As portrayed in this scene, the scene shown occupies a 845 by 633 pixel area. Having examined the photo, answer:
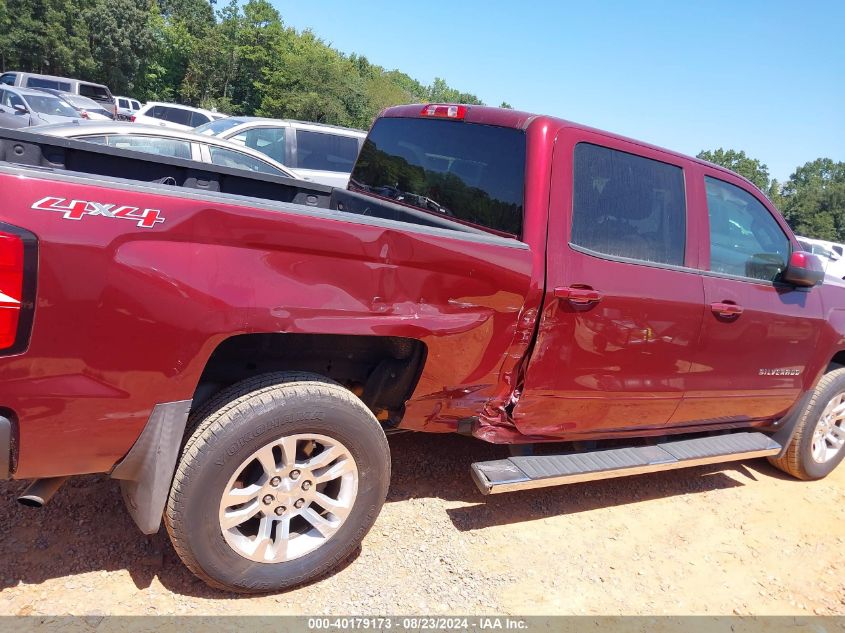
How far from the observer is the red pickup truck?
1945mm

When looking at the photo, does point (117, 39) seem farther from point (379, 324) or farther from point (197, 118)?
point (379, 324)

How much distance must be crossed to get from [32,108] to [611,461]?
642 inches

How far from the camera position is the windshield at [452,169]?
117 inches

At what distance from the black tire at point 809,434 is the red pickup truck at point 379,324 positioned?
21mm

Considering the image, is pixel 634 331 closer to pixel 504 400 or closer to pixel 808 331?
pixel 504 400

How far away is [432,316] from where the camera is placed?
2566mm

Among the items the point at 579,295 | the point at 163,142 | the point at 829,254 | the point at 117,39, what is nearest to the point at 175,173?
the point at 579,295

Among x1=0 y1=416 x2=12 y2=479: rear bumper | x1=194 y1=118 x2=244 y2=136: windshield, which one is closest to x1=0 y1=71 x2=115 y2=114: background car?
x1=194 y1=118 x2=244 y2=136: windshield

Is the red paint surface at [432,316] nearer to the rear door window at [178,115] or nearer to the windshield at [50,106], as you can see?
the windshield at [50,106]

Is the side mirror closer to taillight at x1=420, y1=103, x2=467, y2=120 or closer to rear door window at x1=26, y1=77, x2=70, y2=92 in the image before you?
taillight at x1=420, y1=103, x2=467, y2=120

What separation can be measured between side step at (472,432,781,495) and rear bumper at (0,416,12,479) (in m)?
1.84

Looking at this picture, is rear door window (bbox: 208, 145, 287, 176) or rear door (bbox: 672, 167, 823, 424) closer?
rear door (bbox: 672, 167, 823, 424)

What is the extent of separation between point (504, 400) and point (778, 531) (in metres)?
2.07

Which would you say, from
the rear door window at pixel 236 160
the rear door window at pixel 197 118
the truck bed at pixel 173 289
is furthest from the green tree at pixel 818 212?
the truck bed at pixel 173 289
